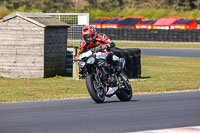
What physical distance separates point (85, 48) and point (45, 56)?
7.15 meters

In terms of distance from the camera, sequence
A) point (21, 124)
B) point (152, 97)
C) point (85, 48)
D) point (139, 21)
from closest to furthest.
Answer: point (21, 124)
point (85, 48)
point (152, 97)
point (139, 21)

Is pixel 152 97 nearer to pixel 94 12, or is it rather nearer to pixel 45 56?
pixel 45 56

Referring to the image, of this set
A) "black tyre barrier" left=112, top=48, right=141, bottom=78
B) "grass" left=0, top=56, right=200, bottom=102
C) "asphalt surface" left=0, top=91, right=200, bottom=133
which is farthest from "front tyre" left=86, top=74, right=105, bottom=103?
"black tyre barrier" left=112, top=48, right=141, bottom=78

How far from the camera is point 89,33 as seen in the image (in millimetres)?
11375

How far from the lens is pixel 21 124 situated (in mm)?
8164

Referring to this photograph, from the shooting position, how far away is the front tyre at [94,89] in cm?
1066

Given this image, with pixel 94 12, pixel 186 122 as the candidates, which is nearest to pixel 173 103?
pixel 186 122

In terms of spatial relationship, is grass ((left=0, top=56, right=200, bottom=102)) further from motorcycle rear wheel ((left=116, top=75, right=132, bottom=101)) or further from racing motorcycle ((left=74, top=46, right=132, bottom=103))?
racing motorcycle ((left=74, top=46, right=132, bottom=103))

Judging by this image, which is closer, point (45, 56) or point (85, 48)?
point (85, 48)

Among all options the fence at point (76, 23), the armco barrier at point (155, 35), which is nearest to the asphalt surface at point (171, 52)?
the armco barrier at point (155, 35)

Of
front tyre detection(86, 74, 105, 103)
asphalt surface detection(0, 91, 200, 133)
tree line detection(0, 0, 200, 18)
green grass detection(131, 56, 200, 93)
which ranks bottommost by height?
green grass detection(131, 56, 200, 93)

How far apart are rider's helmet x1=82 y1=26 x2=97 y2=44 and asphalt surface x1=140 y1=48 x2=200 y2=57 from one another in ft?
75.9

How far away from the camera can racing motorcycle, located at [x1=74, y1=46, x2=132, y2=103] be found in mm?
10789

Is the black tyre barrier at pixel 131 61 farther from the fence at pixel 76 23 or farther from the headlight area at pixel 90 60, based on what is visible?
the headlight area at pixel 90 60
